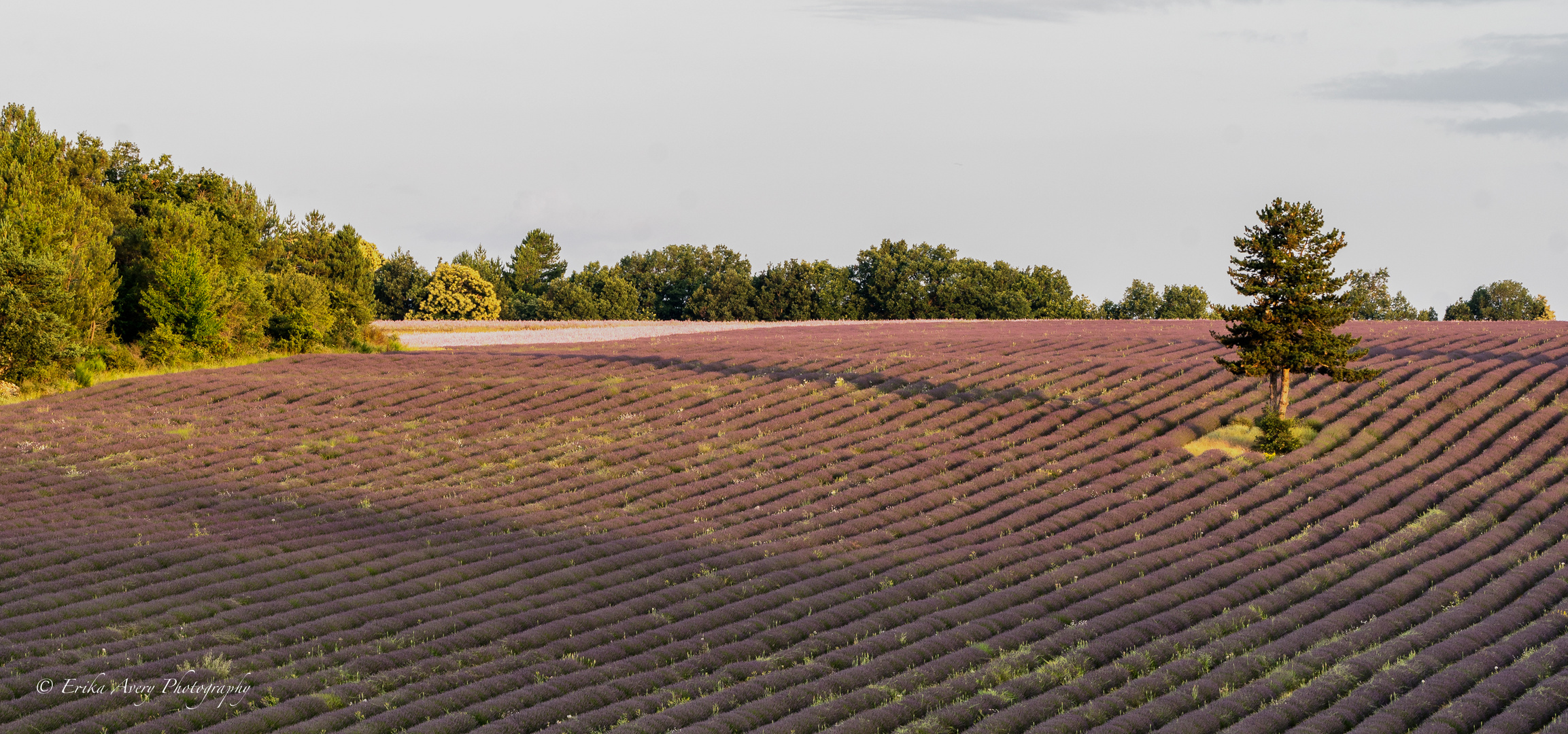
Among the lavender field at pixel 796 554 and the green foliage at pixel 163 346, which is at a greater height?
the green foliage at pixel 163 346

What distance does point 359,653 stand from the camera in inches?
633

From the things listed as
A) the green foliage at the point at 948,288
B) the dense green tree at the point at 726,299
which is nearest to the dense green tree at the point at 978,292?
the green foliage at the point at 948,288

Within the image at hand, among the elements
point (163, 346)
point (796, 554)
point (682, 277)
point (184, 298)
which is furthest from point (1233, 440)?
point (682, 277)

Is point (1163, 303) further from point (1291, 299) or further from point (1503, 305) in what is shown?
point (1291, 299)

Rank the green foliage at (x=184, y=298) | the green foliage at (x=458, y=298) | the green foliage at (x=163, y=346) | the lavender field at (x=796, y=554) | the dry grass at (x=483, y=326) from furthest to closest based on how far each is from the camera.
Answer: the green foliage at (x=458, y=298) < the dry grass at (x=483, y=326) < the green foliage at (x=163, y=346) < the green foliage at (x=184, y=298) < the lavender field at (x=796, y=554)

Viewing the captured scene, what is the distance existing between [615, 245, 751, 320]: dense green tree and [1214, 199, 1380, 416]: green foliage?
75.0m

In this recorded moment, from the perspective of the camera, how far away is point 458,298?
291 feet

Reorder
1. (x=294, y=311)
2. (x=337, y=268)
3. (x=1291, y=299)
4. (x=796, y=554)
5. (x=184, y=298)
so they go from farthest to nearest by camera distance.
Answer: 1. (x=337, y=268)
2. (x=294, y=311)
3. (x=184, y=298)
4. (x=1291, y=299)
5. (x=796, y=554)

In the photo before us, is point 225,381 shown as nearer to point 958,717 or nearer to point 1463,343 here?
point 958,717

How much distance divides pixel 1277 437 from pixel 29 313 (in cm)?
3716

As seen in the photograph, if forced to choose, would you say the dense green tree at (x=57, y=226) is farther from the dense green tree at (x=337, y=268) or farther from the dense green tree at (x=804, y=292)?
the dense green tree at (x=804, y=292)

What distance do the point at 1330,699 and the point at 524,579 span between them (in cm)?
1226

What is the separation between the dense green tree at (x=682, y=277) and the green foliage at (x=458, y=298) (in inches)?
662

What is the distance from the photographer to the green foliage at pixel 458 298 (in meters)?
88.7
